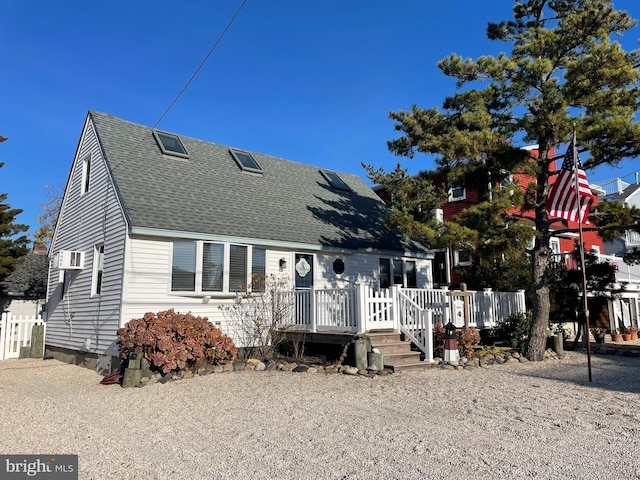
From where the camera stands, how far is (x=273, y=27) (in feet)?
37.5

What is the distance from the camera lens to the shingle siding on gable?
11570 mm

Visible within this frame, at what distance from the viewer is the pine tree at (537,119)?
Answer: 1110 cm

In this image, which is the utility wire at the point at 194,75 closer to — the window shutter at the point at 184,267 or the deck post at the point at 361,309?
the window shutter at the point at 184,267

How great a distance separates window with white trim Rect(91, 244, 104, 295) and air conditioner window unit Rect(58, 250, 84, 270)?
882 mm

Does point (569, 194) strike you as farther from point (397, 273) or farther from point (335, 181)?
point (335, 181)

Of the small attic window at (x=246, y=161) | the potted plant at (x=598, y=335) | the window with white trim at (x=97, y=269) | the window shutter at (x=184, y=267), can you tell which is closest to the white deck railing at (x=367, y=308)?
the window shutter at (x=184, y=267)

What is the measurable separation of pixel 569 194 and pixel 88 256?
1275 cm

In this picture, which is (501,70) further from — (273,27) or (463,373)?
(463,373)

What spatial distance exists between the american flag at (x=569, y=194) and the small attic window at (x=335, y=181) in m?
9.15

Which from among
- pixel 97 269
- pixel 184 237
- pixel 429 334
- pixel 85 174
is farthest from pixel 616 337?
pixel 85 174

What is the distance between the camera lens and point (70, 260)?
13375 mm

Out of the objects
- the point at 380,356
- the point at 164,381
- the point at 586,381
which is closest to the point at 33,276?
the point at 164,381

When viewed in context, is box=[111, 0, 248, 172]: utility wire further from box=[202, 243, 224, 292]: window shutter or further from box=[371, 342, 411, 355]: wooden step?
box=[371, 342, 411, 355]: wooden step

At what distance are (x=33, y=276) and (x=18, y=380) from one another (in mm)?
12349
